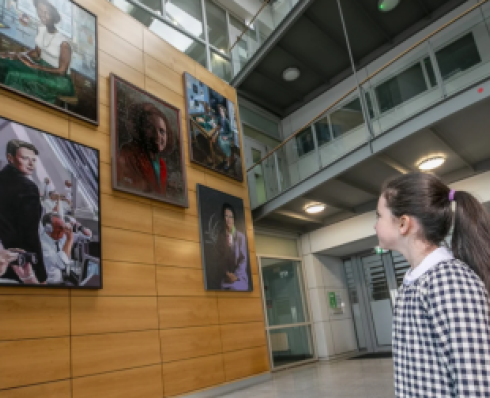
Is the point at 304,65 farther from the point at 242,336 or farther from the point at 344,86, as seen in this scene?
the point at 242,336

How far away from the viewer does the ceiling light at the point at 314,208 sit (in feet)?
29.9

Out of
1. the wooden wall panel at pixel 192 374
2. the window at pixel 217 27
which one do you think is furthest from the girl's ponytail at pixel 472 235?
the window at pixel 217 27

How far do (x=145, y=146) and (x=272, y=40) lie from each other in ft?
15.0

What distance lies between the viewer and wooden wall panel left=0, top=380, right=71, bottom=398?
4109 mm

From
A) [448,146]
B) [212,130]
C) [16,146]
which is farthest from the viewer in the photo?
[212,130]

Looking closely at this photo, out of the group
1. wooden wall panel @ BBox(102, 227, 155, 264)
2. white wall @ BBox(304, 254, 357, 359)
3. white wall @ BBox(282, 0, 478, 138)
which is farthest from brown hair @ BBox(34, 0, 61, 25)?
white wall @ BBox(304, 254, 357, 359)

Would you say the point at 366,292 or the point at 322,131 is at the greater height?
the point at 322,131

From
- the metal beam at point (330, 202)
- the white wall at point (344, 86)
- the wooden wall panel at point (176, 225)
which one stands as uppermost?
the white wall at point (344, 86)

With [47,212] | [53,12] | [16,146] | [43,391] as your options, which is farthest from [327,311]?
[53,12]

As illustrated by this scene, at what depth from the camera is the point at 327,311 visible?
10414 millimetres

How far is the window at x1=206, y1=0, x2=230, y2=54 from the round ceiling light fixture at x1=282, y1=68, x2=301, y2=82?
1853 mm

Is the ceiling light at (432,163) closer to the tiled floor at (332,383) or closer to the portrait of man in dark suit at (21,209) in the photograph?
the tiled floor at (332,383)

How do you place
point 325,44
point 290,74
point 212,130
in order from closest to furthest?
point 212,130, point 325,44, point 290,74

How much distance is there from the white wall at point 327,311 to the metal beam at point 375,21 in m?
5.97
